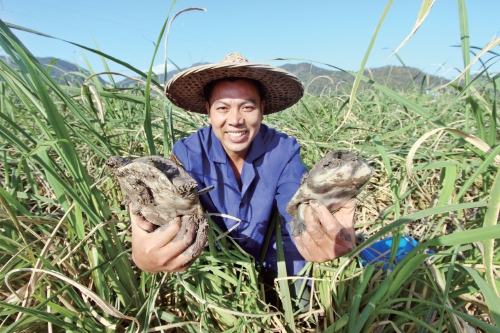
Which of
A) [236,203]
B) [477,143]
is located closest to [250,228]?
[236,203]

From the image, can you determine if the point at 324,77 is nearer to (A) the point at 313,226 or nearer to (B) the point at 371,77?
(B) the point at 371,77

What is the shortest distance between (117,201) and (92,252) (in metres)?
0.48

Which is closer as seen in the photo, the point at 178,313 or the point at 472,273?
the point at 472,273

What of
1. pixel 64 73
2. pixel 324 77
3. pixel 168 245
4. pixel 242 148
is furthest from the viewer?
pixel 324 77

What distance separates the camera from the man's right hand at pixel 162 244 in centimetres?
72

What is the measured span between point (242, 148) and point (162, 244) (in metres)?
0.59

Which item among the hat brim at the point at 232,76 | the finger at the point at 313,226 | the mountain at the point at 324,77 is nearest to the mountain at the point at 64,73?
the mountain at the point at 324,77

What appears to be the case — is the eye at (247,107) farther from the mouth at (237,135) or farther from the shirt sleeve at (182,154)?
the shirt sleeve at (182,154)

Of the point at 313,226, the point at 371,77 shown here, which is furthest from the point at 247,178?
the point at 371,77

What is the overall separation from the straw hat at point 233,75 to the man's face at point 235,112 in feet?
0.16

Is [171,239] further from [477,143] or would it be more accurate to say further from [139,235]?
[477,143]

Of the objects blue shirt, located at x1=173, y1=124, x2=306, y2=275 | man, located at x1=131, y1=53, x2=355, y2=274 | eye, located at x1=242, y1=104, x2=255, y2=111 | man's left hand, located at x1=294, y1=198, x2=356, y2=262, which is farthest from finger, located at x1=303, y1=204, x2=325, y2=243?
eye, located at x1=242, y1=104, x2=255, y2=111

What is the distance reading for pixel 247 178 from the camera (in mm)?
1291

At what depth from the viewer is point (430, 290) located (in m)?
0.97
